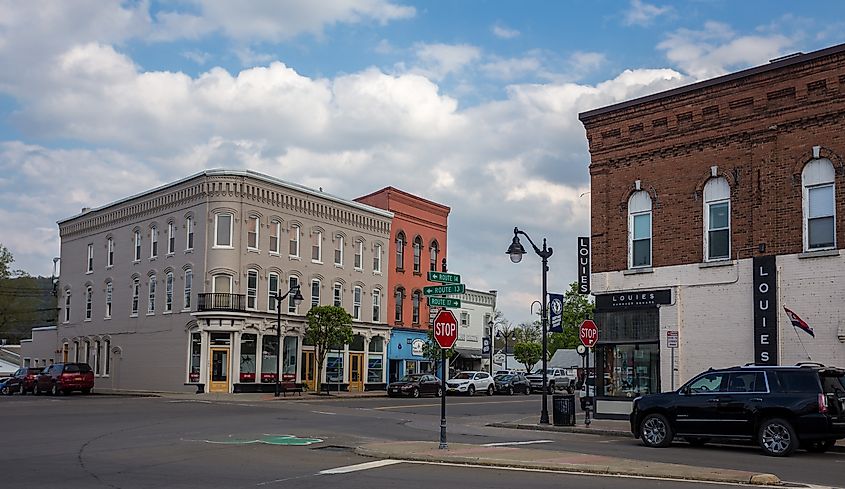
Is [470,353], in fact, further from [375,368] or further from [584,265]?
[584,265]

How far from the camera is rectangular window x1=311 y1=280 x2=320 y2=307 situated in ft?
176

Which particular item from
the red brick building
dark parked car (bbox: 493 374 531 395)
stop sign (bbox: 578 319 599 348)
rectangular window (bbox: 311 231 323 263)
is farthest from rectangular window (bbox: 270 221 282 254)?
stop sign (bbox: 578 319 599 348)

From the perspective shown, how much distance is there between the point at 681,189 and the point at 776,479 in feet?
44.2

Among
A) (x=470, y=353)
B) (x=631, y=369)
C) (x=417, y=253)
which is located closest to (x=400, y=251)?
(x=417, y=253)

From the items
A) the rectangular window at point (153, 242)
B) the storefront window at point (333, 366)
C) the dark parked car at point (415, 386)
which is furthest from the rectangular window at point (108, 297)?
the dark parked car at point (415, 386)

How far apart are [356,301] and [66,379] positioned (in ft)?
56.7

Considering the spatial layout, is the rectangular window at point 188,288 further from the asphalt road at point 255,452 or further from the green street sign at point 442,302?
the green street sign at point 442,302

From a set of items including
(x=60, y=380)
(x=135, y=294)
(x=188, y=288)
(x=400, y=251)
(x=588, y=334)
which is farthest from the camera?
(x=400, y=251)

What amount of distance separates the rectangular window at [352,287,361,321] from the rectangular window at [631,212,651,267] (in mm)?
31866

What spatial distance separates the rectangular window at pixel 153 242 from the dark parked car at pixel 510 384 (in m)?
21.7

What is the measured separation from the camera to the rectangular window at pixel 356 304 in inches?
2238

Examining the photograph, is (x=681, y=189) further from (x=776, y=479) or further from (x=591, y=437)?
(x=776, y=479)

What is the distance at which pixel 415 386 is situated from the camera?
→ 4925 centimetres

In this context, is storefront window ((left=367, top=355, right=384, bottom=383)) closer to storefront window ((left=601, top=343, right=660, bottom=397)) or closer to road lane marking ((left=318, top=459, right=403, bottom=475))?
storefront window ((left=601, top=343, right=660, bottom=397))
